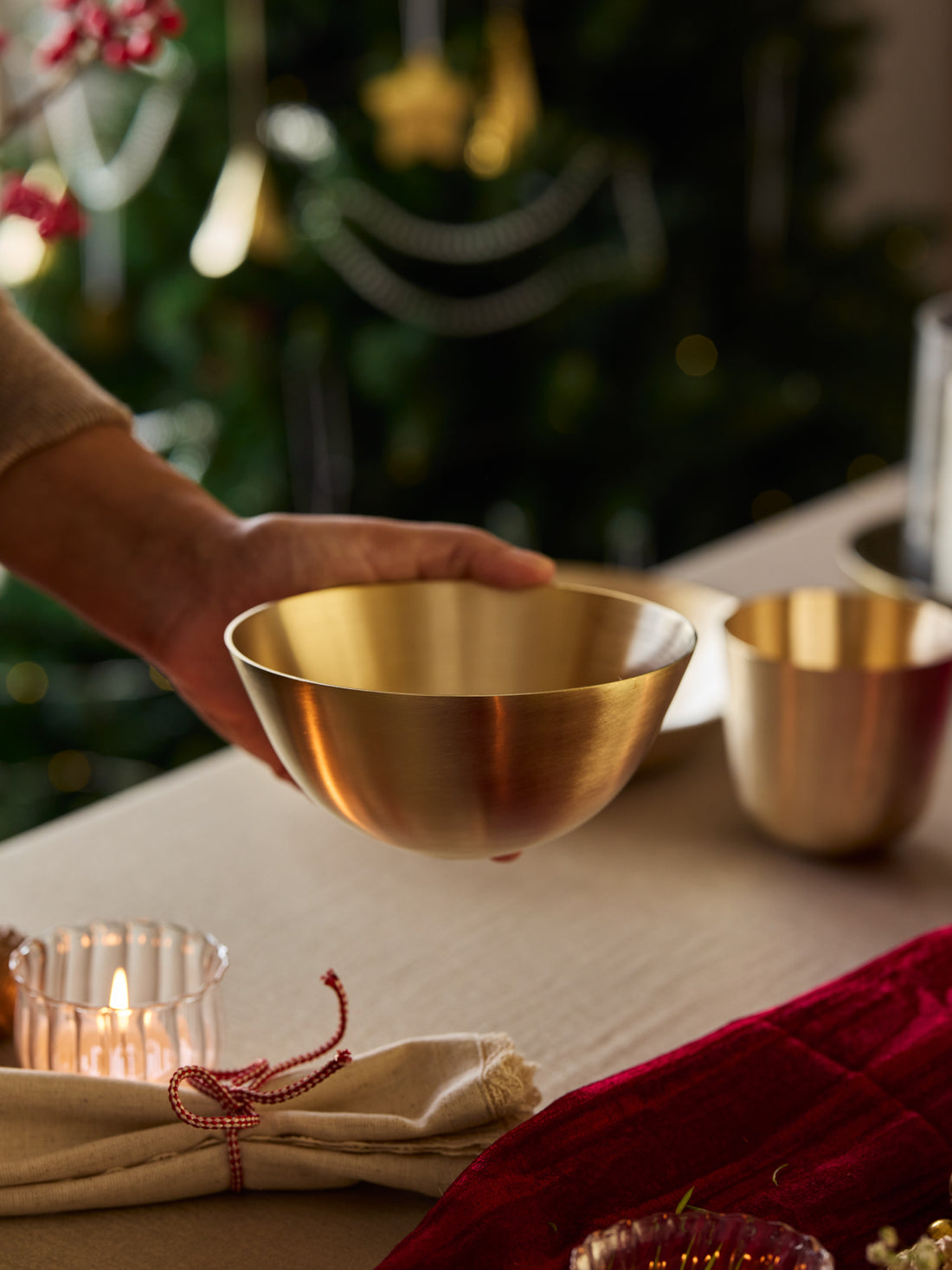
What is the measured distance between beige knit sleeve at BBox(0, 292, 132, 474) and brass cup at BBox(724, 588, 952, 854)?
1.01ft

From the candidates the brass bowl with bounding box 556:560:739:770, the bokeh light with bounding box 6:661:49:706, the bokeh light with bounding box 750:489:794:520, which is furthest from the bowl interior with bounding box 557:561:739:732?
the bokeh light with bounding box 750:489:794:520

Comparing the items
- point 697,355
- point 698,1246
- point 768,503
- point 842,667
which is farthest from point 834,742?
point 768,503

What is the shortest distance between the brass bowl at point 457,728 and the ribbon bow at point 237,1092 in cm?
8

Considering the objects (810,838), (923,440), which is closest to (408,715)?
(810,838)

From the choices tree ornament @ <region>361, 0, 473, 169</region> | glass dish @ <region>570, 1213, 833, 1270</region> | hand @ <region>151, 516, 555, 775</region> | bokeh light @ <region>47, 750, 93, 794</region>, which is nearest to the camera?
glass dish @ <region>570, 1213, 833, 1270</region>

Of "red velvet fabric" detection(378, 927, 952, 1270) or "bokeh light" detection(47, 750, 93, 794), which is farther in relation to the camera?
"bokeh light" detection(47, 750, 93, 794)

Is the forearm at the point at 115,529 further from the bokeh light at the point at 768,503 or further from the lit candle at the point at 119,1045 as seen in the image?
the bokeh light at the point at 768,503

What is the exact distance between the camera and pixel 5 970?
465 millimetres

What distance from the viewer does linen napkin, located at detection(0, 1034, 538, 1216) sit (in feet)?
1.29

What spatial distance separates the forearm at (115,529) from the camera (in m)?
0.58

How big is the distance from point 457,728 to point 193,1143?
0.15 meters

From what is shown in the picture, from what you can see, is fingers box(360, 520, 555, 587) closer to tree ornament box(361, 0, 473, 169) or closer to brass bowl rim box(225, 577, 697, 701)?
brass bowl rim box(225, 577, 697, 701)

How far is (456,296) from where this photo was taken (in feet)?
6.24

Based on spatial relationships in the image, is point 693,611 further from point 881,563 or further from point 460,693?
point 460,693
